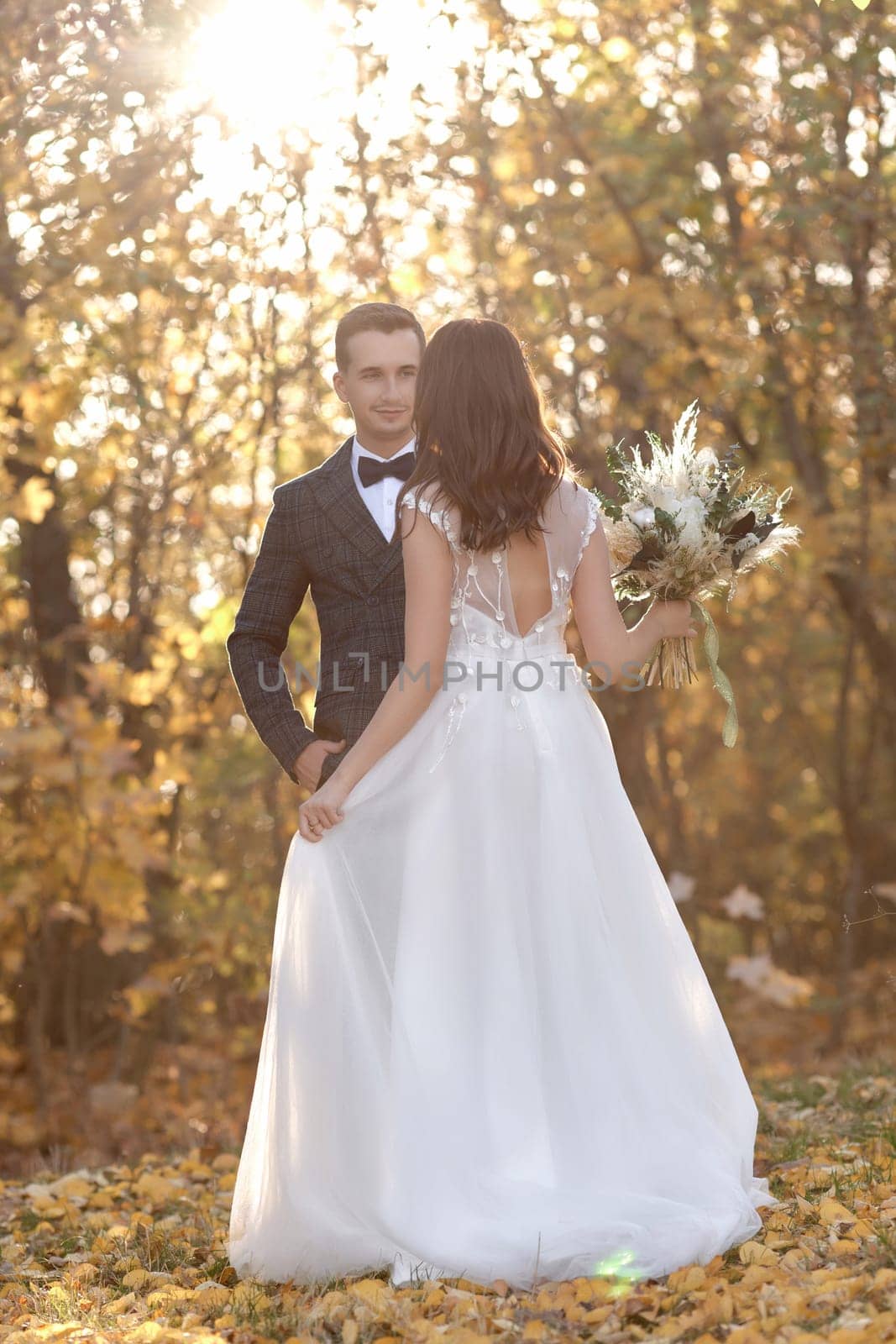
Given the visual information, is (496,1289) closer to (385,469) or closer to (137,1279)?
(137,1279)

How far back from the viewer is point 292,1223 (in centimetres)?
361

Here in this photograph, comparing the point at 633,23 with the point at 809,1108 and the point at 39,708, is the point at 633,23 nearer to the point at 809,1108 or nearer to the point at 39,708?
the point at 39,708

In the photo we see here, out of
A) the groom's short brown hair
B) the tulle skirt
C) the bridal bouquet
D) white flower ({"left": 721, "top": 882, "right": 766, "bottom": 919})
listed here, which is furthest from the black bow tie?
white flower ({"left": 721, "top": 882, "right": 766, "bottom": 919})

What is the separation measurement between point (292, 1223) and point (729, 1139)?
3.77ft

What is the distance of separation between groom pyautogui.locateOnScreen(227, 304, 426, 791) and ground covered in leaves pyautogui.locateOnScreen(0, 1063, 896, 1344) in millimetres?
1382

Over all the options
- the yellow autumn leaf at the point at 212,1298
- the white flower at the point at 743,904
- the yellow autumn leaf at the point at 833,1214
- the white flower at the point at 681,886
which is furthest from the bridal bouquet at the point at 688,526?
the white flower at the point at 743,904

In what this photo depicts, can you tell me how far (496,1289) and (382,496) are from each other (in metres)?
2.11

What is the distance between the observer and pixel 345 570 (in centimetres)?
402

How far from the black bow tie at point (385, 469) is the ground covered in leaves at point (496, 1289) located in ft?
6.99

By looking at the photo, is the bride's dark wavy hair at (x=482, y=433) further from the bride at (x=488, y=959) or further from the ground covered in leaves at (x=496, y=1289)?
the ground covered in leaves at (x=496, y=1289)

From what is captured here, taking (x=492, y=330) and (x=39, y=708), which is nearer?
(x=492, y=330)

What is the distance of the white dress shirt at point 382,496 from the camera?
4.04m

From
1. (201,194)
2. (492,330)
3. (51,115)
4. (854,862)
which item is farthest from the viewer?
(854,862)

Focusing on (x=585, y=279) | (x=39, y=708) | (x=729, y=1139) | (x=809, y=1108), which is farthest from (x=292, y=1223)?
(x=585, y=279)
